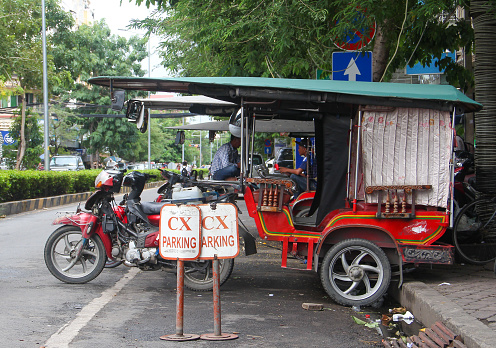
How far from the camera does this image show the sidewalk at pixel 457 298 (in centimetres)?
436

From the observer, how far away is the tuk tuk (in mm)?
6105

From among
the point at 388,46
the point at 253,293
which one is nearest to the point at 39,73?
the point at 388,46

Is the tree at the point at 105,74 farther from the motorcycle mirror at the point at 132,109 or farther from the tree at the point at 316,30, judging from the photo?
the motorcycle mirror at the point at 132,109

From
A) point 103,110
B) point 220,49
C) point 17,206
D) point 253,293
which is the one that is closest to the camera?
point 253,293

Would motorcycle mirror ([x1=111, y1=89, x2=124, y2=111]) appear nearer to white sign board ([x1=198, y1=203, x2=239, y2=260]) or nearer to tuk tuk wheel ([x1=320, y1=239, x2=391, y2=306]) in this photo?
white sign board ([x1=198, y1=203, x2=239, y2=260])

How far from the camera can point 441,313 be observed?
16.0 feet

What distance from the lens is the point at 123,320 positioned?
5297 mm

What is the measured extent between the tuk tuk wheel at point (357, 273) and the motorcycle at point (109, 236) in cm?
115

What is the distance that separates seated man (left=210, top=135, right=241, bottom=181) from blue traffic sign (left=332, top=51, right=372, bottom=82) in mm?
1845

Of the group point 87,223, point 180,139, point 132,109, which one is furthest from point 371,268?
point 180,139

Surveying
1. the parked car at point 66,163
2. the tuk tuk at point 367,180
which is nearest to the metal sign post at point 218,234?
the tuk tuk at point 367,180

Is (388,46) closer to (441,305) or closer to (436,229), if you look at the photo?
(436,229)

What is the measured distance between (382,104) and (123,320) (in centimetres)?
333

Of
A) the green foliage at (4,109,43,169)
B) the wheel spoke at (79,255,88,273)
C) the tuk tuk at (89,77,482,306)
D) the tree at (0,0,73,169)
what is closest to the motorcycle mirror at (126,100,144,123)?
the tuk tuk at (89,77,482,306)
